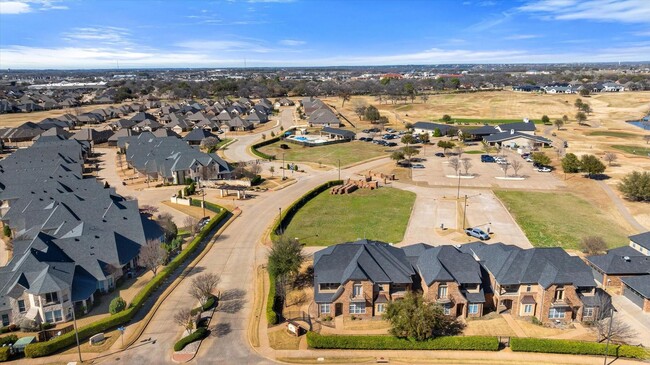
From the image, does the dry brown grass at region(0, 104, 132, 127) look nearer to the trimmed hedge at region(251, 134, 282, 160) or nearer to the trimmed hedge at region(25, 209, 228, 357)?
the trimmed hedge at region(251, 134, 282, 160)

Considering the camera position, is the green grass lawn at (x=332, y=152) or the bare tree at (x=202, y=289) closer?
the bare tree at (x=202, y=289)

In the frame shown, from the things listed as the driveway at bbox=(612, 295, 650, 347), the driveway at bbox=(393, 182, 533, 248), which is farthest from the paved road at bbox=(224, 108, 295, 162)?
the driveway at bbox=(612, 295, 650, 347)

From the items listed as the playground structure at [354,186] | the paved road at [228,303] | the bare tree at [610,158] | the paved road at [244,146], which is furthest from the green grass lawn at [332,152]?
the bare tree at [610,158]

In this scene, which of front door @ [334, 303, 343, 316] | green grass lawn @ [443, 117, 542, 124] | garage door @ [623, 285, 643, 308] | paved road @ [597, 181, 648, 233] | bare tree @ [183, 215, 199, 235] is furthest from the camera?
green grass lawn @ [443, 117, 542, 124]

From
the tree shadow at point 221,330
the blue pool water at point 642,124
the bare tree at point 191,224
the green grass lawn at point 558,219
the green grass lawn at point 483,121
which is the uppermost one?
the green grass lawn at point 483,121

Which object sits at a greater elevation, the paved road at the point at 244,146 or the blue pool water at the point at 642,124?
the blue pool water at the point at 642,124

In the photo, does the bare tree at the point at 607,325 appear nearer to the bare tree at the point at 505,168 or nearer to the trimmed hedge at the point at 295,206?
the trimmed hedge at the point at 295,206
